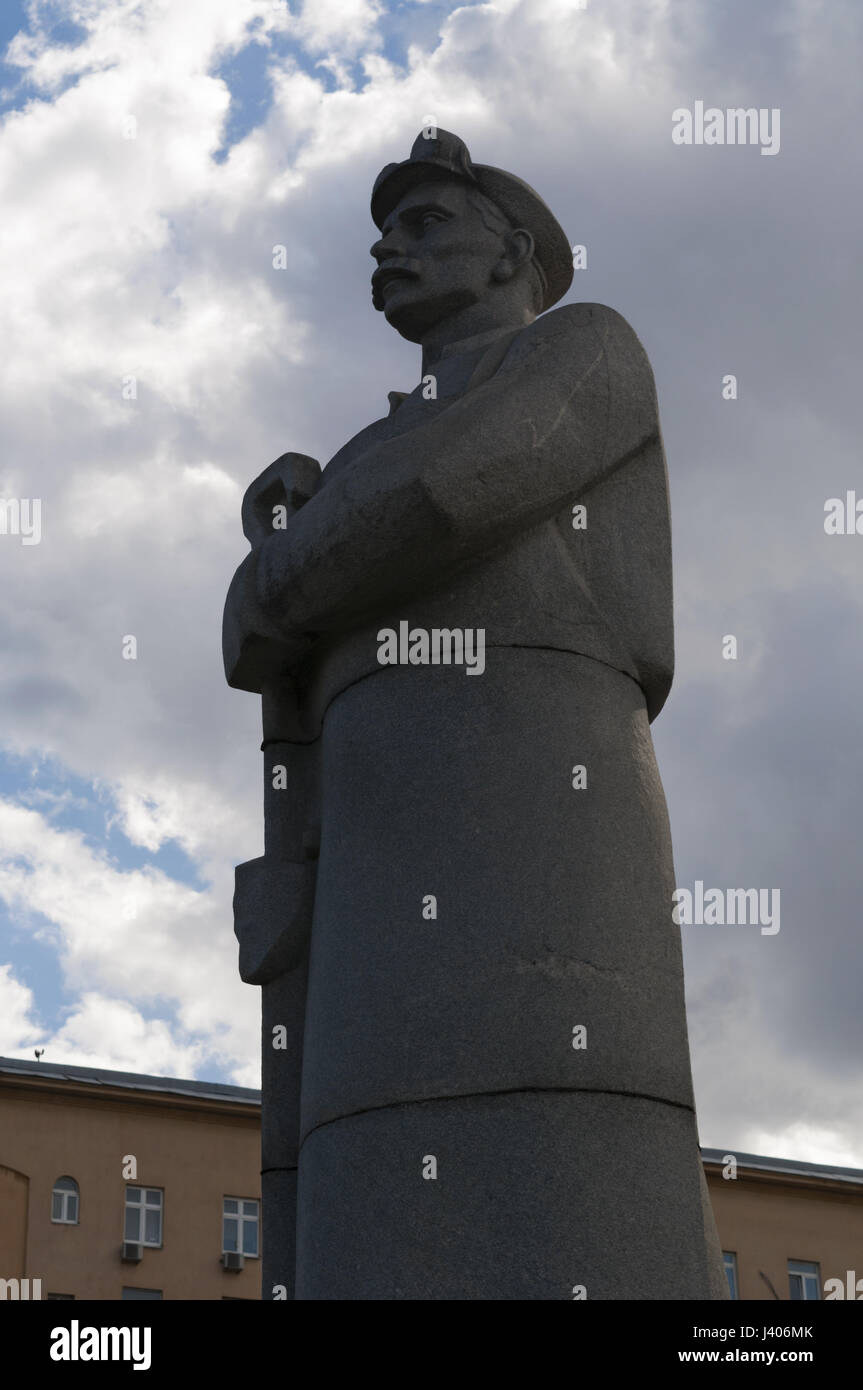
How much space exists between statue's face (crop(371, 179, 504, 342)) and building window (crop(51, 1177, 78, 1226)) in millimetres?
44108

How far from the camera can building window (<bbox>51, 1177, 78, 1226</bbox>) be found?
158 feet

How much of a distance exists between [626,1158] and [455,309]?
3309 mm

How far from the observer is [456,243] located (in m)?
7.30

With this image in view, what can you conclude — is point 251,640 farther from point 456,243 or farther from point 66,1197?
point 66,1197

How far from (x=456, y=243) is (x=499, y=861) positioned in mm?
2603

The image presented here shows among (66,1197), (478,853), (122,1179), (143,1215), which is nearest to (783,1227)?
(143,1215)

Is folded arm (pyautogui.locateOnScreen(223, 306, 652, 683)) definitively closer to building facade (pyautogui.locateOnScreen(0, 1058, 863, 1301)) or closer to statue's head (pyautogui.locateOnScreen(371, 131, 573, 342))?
statue's head (pyautogui.locateOnScreen(371, 131, 573, 342))

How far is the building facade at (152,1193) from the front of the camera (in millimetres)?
47844

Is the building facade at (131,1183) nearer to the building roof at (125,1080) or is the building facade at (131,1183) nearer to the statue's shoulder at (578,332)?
the building roof at (125,1080)

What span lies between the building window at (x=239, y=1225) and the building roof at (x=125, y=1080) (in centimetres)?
257

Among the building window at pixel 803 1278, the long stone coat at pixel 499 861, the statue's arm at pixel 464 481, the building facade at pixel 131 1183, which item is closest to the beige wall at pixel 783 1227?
the building window at pixel 803 1278

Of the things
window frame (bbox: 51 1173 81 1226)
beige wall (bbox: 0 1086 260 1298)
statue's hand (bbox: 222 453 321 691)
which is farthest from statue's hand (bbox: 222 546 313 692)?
window frame (bbox: 51 1173 81 1226)

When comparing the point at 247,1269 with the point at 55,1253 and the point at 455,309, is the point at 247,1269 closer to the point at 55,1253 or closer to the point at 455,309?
the point at 55,1253

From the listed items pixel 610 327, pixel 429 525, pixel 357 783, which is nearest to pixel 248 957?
pixel 357 783
